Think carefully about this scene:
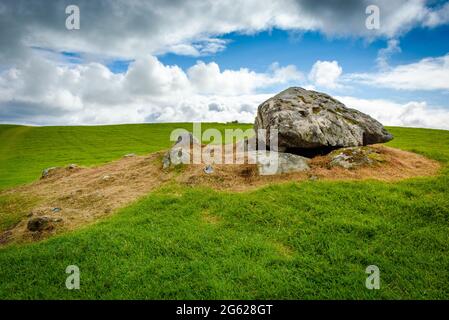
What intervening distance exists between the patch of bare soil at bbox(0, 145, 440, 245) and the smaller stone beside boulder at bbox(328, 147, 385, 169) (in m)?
0.28

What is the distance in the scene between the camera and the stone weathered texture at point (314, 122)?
17.1m

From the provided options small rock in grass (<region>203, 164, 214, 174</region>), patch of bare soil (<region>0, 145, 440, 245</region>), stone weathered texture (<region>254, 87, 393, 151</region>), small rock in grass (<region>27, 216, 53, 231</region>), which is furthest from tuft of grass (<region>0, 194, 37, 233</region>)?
stone weathered texture (<region>254, 87, 393, 151</region>)

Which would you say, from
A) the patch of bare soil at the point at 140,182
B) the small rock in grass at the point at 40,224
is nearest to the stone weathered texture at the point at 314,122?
the patch of bare soil at the point at 140,182

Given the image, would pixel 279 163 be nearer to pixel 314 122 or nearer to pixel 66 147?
pixel 314 122

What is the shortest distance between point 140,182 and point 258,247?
30.8ft

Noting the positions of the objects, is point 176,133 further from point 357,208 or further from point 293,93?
point 357,208

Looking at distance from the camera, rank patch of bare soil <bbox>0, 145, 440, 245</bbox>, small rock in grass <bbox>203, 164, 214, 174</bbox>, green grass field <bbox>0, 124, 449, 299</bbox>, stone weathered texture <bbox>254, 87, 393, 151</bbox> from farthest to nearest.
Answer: stone weathered texture <bbox>254, 87, 393, 151</bbox>, small rock in grass <bbox>203, 164, 214, 174</bbox>, patch of bare soil <bbox>0, 145, 440, 245</bbox>, green grass field <bbox>0, 124, 449, 299</bbox>

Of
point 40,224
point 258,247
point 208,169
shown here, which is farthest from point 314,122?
point 40,224

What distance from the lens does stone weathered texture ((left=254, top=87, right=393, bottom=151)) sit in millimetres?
17094

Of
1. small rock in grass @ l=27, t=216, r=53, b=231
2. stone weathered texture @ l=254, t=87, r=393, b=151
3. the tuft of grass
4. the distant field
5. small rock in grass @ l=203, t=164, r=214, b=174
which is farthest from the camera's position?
the distant field

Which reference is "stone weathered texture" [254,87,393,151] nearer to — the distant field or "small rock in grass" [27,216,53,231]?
"small rock in grass" [27,216,53,231]

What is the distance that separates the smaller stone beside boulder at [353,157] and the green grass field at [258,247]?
6.86ft

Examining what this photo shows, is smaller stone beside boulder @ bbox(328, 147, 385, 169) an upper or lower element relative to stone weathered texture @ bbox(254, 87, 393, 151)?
lower
